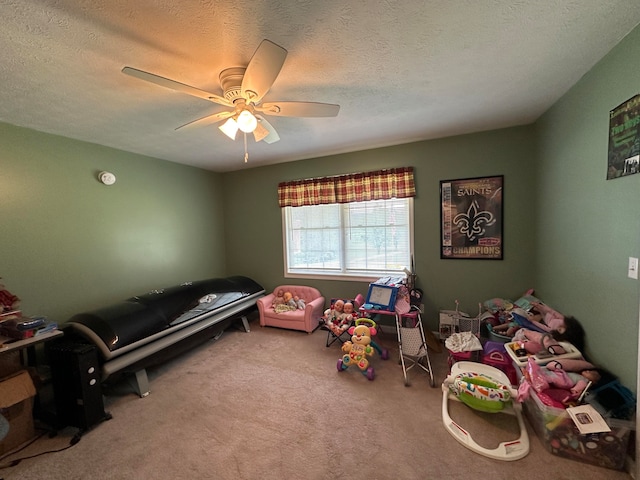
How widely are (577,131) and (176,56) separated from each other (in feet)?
9.55

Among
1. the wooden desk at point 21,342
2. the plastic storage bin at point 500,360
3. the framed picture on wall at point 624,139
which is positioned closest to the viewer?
the framed picture on wall at point 624,139

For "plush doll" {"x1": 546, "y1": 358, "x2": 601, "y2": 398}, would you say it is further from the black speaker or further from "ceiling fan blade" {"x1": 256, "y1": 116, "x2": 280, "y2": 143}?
the black speaker

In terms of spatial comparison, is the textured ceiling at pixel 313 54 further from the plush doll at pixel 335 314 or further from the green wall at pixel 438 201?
the plush doll at pixel 335 314

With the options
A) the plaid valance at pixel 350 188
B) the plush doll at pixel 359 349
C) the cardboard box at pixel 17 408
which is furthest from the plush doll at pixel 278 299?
the cardboard box at pixel 17 408

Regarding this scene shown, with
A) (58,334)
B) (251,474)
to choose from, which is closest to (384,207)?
(251,474)

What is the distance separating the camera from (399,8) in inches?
48.8

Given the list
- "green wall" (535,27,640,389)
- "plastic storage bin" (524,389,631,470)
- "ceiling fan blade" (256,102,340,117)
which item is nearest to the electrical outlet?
"green wall" (535,27,640,389)

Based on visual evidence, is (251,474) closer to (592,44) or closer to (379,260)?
(379,260)

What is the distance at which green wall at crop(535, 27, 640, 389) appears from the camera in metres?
1.52

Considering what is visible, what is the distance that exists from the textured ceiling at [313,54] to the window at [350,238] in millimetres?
1367

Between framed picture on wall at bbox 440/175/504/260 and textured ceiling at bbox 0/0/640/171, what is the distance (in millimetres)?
787

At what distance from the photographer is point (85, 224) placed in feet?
9.16

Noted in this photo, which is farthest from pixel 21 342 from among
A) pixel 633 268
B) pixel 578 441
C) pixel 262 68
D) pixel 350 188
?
pixel 633 268

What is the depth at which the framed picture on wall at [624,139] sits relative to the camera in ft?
4.77
